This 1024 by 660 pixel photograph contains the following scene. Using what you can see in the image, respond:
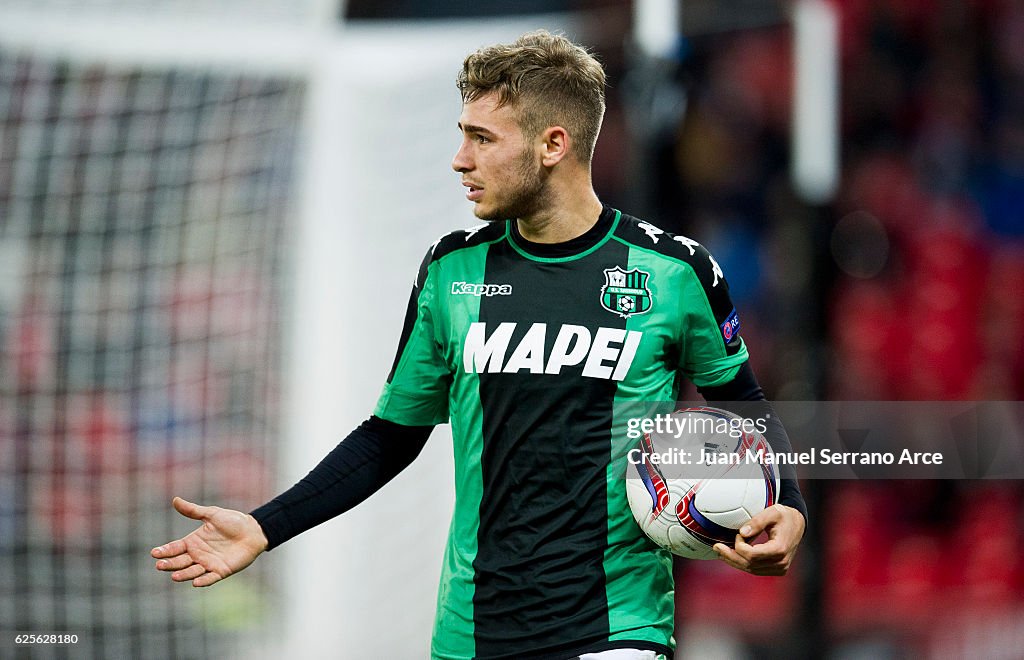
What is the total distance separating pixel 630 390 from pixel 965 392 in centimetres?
635

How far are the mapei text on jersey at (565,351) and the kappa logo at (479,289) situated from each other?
9cm

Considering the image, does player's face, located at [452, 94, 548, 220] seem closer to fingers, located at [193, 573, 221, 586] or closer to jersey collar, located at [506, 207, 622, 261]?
jersey collar, located at [506, 207, 622, 261]

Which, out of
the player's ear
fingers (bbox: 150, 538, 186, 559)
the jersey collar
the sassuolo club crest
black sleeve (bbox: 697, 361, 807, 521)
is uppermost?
the player's ear

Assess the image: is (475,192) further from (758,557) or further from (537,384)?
(758,557)

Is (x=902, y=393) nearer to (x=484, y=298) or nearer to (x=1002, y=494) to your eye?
(x=1002, y=494)

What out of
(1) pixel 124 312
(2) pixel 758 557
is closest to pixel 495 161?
(2) pixel 758 557

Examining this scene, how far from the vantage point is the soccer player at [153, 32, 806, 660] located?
8.20ft

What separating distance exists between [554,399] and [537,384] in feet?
0.16

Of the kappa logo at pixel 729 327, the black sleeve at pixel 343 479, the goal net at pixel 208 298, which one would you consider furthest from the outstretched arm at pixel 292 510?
the goal net at pixel 208 298

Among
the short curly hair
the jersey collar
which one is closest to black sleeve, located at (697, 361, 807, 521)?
the jersey collar

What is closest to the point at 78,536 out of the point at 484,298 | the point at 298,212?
the point at 298,212

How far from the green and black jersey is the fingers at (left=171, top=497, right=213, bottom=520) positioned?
1.51ft

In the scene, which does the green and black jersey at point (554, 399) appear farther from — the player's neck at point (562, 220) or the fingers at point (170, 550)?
the fingers at point (170, 550)

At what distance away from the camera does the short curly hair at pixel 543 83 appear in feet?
8.55
